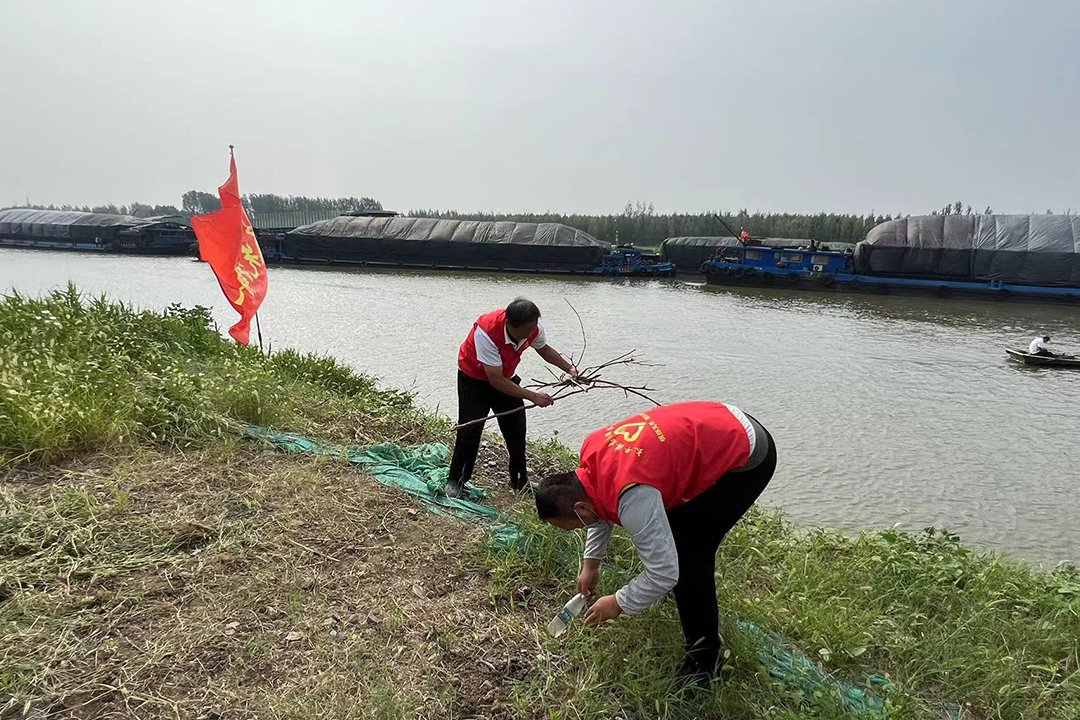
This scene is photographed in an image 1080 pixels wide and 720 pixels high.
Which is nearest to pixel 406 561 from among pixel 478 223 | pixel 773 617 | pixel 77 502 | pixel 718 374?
pixel 77 502

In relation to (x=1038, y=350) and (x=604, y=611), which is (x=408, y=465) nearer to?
(x=604, y=611)

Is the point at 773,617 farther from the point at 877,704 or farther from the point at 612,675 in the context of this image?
the point at 612,675

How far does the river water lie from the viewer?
15.3 feet

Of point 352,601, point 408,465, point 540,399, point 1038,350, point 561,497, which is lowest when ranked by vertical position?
point 352,601

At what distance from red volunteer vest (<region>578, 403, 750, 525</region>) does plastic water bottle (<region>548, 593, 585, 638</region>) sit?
1.70 ft

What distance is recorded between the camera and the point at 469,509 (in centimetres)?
335

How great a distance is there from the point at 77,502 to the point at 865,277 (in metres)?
21.5

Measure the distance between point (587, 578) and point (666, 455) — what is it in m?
0.67

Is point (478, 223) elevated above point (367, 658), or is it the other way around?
point (478, 223)

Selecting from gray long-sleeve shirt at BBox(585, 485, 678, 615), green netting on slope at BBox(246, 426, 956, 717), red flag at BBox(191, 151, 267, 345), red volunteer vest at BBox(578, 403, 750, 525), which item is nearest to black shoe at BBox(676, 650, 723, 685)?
green netting on slope at BBox(246, 426, 956, 717)

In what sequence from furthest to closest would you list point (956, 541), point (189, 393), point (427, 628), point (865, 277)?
point (865, 277), point (189, 393), point (956, 541), point (427, 628)

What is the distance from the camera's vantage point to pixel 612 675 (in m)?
2.15

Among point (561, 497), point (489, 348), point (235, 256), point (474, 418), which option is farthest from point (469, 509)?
point (235, 256)

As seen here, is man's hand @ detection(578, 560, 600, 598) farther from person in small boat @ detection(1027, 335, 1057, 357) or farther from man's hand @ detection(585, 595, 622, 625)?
person in small boat @ detection(1027, 335, 1057, 357)
